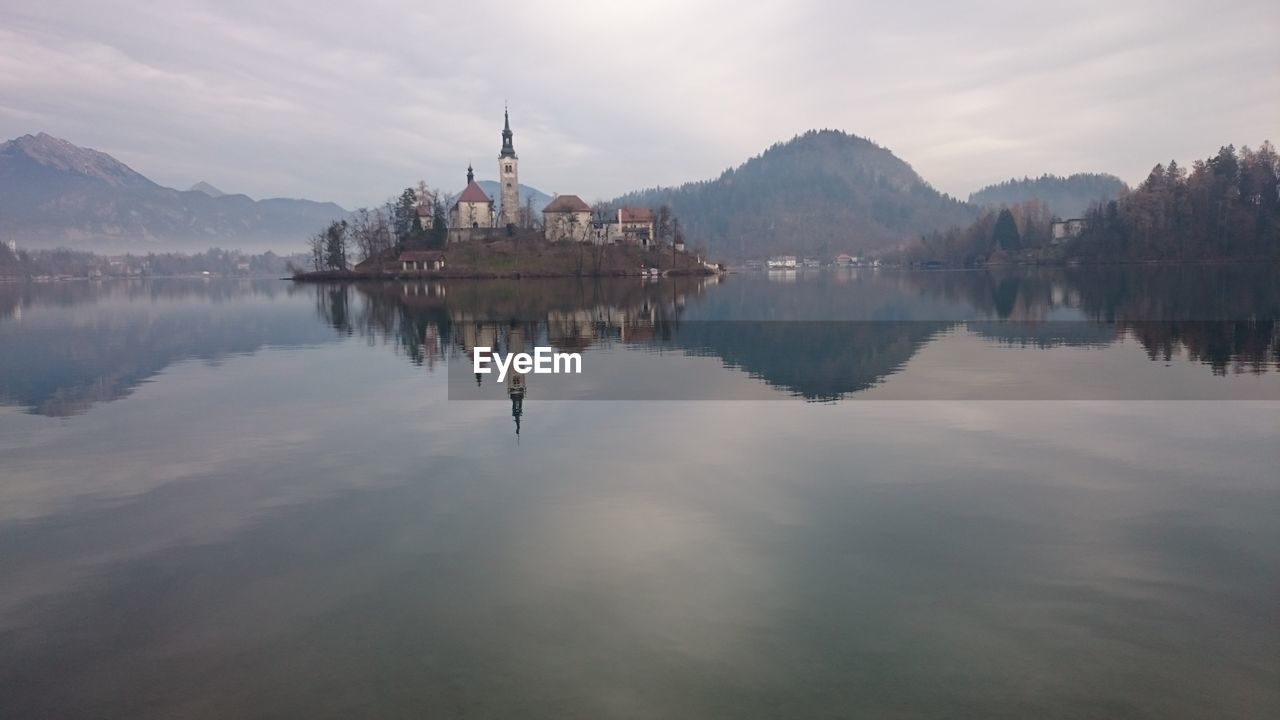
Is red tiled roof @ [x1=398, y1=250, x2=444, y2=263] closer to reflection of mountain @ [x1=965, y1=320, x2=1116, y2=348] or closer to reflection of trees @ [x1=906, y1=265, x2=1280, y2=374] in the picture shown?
reflection of trees @ [x1=906, y1=265, x2=1280, y2=374]

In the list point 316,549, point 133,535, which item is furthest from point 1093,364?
point 133,535

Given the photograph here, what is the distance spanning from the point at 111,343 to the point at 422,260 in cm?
13804

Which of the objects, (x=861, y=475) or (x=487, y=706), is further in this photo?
(x=861, y=475)

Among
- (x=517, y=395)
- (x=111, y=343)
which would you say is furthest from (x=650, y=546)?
(x=111, y=343)

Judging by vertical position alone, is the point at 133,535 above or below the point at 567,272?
below

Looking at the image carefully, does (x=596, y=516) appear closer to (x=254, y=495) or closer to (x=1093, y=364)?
(x=254, y=495)

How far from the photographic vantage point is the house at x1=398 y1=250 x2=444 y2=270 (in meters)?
189

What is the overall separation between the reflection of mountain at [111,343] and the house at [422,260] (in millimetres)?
94039

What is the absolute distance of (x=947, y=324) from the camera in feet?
199

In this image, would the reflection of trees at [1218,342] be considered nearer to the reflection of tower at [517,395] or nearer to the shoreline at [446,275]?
the reflection of tower at [517,395]

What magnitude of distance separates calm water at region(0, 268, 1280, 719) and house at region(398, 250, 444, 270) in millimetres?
158209

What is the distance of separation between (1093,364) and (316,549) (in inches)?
1508

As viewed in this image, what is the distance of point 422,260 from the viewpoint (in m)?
190

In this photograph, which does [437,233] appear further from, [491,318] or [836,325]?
[836,325]
